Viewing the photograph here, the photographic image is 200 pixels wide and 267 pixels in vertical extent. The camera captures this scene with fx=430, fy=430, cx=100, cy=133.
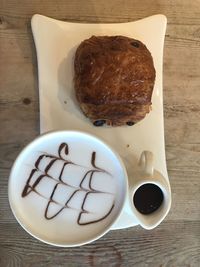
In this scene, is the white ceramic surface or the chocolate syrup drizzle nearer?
the chocolate syrup drizzle

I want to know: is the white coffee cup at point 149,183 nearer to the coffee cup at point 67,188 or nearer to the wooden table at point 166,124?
the coffee cup at point 67,188

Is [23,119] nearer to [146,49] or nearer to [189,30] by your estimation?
[146,49]

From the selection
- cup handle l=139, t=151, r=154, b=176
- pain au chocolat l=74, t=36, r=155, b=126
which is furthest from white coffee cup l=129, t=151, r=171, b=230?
pain au chocolat l=74, t=36, r=155, b=126

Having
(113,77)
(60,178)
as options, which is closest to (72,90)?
(113,77)

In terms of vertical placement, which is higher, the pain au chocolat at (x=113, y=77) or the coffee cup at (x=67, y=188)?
the pain au chocolat at (x=113, y=77)

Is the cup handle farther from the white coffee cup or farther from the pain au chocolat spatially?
the pain au chocolat

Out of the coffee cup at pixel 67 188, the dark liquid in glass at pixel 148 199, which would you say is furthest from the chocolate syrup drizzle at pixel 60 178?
the dark liquid in glass at pixel 148 199

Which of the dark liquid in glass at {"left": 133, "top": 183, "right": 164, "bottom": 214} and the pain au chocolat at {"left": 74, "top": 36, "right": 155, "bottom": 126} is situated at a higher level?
the pain au chocolat at {"left": 74, "top": 36, "right": 155, "bottom": 126}
